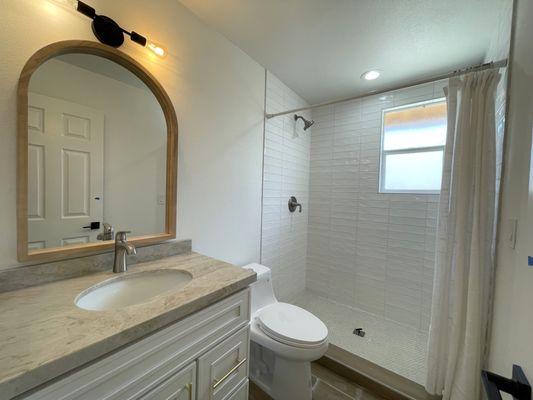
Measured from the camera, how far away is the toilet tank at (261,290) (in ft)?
5.25

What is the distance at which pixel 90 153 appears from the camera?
103cm

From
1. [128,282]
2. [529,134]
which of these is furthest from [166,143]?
[529,134]

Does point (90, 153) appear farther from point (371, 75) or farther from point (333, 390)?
point (371, 75)

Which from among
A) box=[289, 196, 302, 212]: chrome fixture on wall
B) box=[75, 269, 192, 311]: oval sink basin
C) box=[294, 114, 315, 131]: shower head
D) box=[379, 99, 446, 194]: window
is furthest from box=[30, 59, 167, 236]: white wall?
box=[379, 99, 446, 194]: window

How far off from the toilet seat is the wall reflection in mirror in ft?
2.92

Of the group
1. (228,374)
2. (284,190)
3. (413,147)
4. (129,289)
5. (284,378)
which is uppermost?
(413,147)

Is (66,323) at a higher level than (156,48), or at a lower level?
lower

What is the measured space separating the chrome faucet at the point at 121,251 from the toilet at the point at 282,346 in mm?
886

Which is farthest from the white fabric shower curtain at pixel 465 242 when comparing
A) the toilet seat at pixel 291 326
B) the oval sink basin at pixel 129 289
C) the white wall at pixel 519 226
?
the oval sink basin at pixel 129 289

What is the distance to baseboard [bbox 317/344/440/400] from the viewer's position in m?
1.40

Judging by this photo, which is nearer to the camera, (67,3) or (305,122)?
(67,3)

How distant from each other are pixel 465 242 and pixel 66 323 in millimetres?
1731

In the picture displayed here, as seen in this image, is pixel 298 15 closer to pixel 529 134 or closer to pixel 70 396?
pixel 529 134

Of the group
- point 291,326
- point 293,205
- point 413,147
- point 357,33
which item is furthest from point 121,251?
point 413,147
